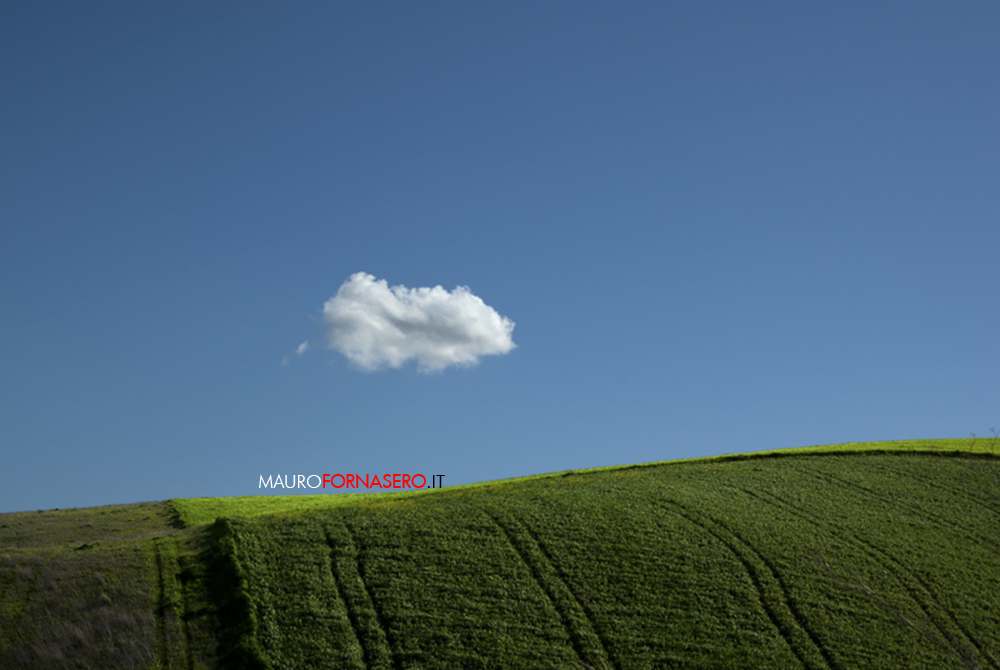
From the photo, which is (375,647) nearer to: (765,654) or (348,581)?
(348,581)

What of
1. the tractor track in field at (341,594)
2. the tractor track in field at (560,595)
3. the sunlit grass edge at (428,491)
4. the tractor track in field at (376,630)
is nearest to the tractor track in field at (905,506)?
the sunlit grass edge at (428,491)

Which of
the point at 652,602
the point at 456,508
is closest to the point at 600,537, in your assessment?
the point at 652,602

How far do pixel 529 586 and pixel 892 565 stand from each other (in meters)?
17.0

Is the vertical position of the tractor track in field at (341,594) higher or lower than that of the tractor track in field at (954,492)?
lower

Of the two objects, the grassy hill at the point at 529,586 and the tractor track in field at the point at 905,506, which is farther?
the tractor track in field at the point at 905,506

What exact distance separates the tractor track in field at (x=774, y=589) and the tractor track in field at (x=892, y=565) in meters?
4.16

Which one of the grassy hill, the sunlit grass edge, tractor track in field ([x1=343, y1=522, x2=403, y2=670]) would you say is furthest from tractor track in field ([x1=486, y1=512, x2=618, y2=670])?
the sunlit grass edge

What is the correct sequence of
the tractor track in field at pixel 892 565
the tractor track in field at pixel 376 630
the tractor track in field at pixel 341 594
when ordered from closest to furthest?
the tractor track in field at pixel 376 630 → the tractor track in field at pixel 341 594 → the tractor track in field at pixel 892 565

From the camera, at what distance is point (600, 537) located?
3269cm

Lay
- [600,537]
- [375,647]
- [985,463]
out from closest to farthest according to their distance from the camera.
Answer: [375,647], [600,537], [985,463]

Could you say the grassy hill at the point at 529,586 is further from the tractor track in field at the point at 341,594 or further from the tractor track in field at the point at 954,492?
the tractor track in field at the point at 954,492

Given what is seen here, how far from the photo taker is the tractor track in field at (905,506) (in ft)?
122

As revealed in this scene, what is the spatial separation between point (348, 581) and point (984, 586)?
27.8 m

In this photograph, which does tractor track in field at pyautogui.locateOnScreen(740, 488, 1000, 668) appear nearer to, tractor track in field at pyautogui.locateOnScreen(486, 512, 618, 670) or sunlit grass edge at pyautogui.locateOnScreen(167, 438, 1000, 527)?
tractor track in field at pyautogui.locateOnScreen(486, 512, 618, 670)
